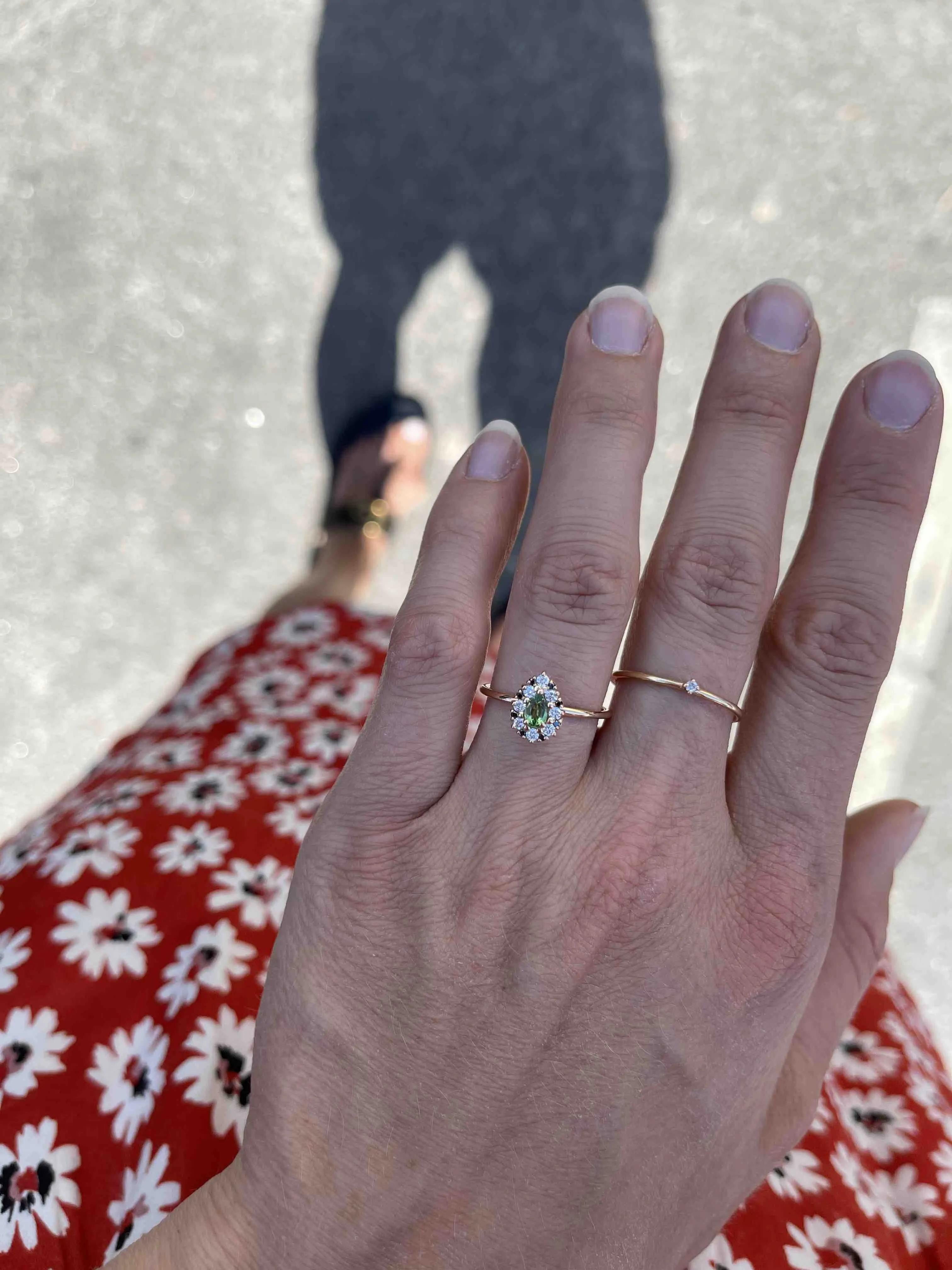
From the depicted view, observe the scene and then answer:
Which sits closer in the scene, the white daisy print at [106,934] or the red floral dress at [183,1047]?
the red floral dress at [183,1047]

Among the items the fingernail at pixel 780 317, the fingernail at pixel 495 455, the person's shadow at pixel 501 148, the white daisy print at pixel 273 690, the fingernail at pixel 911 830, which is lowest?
the white daisy print at pixel 273 690

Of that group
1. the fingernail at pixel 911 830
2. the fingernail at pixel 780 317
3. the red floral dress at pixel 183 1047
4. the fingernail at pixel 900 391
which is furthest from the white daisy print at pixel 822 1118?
the fingernail at pixel 780 317

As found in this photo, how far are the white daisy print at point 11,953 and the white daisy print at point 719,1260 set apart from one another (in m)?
1.21

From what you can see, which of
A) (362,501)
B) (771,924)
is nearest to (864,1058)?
(771,924)

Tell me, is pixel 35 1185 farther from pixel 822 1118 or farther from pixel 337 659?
pixel 822 1118

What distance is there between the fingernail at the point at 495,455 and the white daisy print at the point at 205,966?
3.15ft

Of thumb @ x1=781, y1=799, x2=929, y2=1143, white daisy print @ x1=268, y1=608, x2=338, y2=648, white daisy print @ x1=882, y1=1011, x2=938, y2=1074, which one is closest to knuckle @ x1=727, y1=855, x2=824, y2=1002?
thumb @ x1=781, y1=799, x2=929, y2=1143

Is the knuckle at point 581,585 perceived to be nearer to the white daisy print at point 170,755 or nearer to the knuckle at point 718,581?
the knuckle at point 718,581

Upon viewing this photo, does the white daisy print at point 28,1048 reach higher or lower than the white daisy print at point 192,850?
lower

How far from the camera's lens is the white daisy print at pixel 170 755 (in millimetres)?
1875

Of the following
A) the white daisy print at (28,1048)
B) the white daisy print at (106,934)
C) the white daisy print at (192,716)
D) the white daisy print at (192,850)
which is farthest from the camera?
the white daisy print at (192,716)

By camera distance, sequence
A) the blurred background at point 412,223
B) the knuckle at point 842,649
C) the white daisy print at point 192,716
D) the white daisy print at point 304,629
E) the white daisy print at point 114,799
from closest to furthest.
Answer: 1. the knuckle at point 842,649
2. the white daisy print at point 114,799
3. the white daisy print at point 192,716
4. the white daisy print at point 304,629
5. the blurred background at point 412,223

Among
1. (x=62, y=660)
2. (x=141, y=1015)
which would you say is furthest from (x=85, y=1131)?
(x=62, y=660)

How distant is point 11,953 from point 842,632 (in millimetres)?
1479
